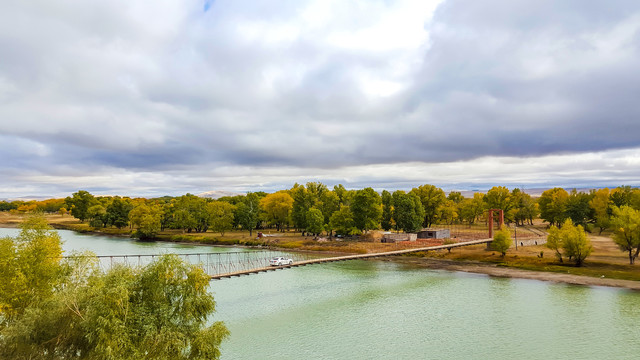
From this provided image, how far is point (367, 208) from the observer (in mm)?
91562

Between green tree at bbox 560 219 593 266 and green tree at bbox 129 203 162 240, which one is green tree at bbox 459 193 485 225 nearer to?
green tree at bbox 560 219 593 266

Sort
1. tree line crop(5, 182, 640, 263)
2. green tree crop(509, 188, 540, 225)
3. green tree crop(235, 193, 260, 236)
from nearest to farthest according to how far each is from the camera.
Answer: tree line crop(5, 182, 640, 263) < green tree crop(235, 193, 260, 236) < green tree crop(509, 188, 540, 225)

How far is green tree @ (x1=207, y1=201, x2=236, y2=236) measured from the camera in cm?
11056

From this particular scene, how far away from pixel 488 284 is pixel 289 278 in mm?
32551

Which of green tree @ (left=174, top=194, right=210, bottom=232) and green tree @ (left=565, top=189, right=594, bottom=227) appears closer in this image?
green tree @ (left=565, top=189, right=594, bottom=227)

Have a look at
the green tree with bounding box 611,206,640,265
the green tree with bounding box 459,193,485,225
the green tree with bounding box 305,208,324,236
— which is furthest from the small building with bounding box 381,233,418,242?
the green tree with bounding box 459,193,485,225

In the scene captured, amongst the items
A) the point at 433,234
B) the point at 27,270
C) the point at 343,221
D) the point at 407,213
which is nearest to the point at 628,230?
the point at 433,234

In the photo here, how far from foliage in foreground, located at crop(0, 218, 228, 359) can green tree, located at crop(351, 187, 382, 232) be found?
2802 inches

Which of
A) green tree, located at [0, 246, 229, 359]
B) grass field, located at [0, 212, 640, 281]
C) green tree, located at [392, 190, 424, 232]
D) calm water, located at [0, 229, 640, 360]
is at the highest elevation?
green tree, located at [392, 190, 424, 232]

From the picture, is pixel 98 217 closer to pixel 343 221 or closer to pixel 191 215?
pixel 191 215

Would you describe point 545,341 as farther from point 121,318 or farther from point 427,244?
point 427,244

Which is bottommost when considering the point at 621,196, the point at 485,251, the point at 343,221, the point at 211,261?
the point at 485,251

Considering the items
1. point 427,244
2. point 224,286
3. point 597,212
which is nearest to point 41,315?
point 224,286

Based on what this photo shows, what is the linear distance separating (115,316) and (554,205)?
124m
